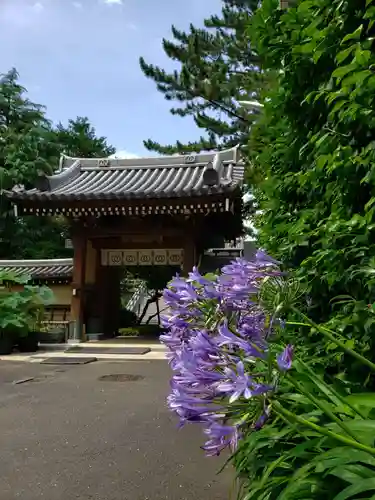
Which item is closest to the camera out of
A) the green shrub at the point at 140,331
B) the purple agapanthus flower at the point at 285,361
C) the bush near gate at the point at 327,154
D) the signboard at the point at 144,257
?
the purple agapanthus flower at the point at 285,361

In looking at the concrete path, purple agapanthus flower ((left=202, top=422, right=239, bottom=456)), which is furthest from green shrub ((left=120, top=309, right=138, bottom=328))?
purple agapanthus flower ((left=202, top=422, right=239, bottom=456))

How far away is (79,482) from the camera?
10.6ft

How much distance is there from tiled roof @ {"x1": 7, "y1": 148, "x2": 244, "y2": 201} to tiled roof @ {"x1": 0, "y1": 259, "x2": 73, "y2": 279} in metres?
2.93

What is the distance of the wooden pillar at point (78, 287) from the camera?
532 inches

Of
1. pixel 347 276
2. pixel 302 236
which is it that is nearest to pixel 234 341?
pixel 347 276

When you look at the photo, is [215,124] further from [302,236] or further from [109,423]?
[302,236]

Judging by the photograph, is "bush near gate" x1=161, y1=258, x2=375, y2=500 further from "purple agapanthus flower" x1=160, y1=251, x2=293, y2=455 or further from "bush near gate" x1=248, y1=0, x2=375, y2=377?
"bush near gate" x1=248, y1=0, x2=375, y2=377

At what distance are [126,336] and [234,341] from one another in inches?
584

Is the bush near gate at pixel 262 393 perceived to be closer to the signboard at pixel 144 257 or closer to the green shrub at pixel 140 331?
the signboard at pixel 144 257

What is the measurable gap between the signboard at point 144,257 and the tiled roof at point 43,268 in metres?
1.74

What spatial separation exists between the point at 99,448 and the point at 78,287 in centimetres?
985

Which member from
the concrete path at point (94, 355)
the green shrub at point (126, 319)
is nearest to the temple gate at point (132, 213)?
the concrete path at point (94, 355)

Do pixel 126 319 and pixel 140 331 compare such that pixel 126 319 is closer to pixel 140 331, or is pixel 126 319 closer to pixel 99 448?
pixel 140 331

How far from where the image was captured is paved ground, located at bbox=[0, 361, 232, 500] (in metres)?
3.13
